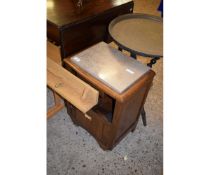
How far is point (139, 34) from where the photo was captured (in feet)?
3.64

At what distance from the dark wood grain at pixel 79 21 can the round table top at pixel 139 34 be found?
0.12 metres

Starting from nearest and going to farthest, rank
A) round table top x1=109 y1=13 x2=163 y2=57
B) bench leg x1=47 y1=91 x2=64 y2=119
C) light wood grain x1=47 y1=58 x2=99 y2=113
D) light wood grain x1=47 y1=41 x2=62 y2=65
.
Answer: light wood grain x1=47 y1=58 x2=99 y2=113, round table top x1=109 y1=13 x2=163 y2=57, light wood grain x1=47 y1=41 x2=62 y2=65, bench leg x1=47 y1=91 x2=64 y2=119

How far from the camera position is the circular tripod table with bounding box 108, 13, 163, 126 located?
982 mm

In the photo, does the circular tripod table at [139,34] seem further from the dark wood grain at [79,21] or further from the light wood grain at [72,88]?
the light wood grain at [72,88]

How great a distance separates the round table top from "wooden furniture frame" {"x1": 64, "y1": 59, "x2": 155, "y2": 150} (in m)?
0.13

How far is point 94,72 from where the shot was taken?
0.96 m

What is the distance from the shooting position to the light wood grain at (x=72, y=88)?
89 cm

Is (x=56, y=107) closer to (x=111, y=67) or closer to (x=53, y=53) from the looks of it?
(x=53, y=53)

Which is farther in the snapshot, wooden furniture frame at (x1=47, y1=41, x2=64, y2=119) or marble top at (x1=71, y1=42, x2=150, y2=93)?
wooden furniture frame at (x1=47, y1=41, x2=64, y2=119)

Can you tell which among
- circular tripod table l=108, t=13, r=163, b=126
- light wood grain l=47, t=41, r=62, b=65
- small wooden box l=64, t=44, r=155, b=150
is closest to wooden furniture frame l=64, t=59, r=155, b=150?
small wooden box l=64, t=44, r=155, b=150

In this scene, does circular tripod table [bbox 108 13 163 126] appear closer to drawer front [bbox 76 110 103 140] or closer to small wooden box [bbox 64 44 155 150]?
small wooden box [bbox 64 44 155 150]
